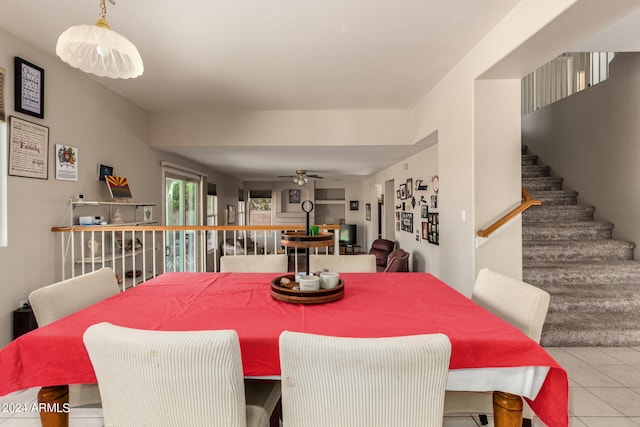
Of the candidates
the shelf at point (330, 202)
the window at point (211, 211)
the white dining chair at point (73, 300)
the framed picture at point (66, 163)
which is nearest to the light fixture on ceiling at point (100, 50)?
the white dining chair at point (73, 300)

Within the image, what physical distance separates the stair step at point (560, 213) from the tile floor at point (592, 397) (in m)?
1.88

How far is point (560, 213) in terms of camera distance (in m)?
4.16

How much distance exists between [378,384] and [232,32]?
8.22ft

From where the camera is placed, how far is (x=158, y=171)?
461 centimetres

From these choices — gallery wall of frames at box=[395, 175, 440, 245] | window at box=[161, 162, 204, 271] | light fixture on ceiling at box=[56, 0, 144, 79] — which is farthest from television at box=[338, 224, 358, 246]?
light fixture on ceiling at box=[56, 0, 144, 79]

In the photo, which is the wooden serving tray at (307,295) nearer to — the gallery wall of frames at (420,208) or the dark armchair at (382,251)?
the gallery wall of frames at (420,208)

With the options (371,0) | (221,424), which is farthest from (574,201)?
(221,424)

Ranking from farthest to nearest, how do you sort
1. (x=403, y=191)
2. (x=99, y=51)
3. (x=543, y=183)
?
(x=403, y=191), (x=543, y=183), (x=99, y=51)

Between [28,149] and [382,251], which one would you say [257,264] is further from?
[382,251]

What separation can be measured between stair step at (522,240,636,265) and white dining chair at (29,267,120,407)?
3.96m

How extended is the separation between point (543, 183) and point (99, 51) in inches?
209

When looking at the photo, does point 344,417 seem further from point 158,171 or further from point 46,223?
point 158,171

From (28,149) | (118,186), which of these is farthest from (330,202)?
(28,149)

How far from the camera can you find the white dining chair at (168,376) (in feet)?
2.97
